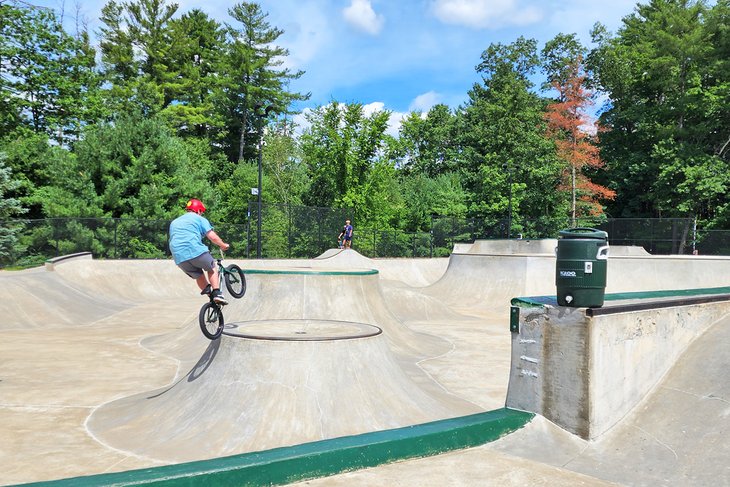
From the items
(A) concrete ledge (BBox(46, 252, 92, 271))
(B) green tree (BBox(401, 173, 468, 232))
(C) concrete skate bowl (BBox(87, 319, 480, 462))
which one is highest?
(B) green tree (BBox(401, 173, 468, 232))

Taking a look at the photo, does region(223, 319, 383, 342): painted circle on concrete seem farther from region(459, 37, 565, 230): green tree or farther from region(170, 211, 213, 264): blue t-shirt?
region(459, 37, 565, 230): green tree

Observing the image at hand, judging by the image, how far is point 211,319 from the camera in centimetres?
782

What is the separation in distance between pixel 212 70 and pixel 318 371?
4955 cm

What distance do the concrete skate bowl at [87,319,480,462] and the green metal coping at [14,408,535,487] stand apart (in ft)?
5.82

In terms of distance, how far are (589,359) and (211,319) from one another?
17.6 feet

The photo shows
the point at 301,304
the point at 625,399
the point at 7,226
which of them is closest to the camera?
the point at 625,399

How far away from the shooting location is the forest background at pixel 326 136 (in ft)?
94.0

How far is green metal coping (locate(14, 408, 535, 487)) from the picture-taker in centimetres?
296

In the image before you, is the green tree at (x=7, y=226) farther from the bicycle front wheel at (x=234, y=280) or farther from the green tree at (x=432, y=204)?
the green tree at (x=432, y=204)

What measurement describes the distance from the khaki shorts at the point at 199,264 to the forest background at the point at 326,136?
19.0 metres

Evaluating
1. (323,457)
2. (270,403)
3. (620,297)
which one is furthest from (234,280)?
(620,297)

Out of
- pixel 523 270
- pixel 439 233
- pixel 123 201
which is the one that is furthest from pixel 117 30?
pixel 523 270

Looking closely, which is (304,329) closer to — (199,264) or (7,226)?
(199,264)

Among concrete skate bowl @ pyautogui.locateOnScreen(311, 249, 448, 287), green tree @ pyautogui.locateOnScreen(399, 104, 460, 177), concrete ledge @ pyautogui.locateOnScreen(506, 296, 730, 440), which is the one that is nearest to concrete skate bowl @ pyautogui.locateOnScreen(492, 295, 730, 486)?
concrete ledge @ pyautogui.locateOnScreen(506, 296, 730, 440)
